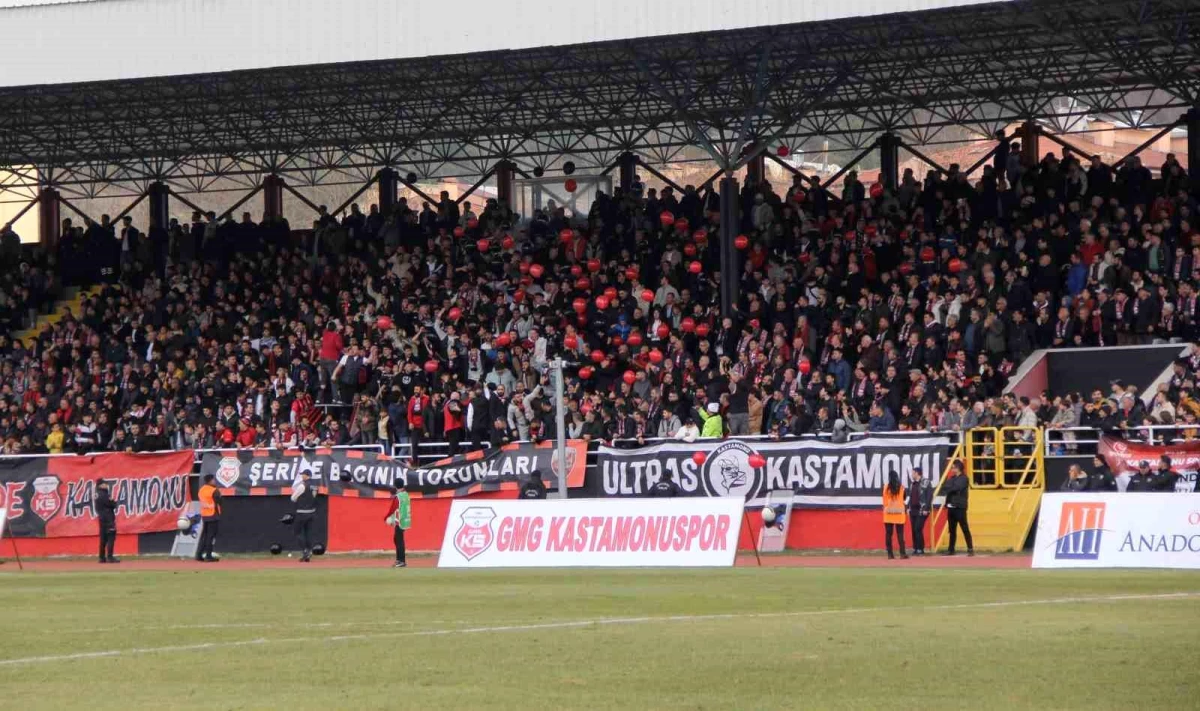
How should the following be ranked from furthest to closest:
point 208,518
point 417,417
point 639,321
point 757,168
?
point 757,168 → point 639,321 → point 417,417 → point 208,518

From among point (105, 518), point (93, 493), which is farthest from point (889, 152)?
point (105, 518)

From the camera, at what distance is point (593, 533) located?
2942 cm

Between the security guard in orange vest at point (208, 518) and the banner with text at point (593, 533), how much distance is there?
6483 mm

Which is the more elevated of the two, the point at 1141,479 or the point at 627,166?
the point at 627,166

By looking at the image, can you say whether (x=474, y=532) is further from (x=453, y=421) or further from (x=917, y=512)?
(x=917, y=512)

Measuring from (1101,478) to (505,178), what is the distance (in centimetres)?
2879

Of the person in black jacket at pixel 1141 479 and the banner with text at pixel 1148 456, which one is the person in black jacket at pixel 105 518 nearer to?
the banner with text at pixel 1148 456

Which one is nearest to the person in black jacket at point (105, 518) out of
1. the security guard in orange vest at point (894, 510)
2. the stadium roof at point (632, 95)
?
the stadium roof at point (632, 95)

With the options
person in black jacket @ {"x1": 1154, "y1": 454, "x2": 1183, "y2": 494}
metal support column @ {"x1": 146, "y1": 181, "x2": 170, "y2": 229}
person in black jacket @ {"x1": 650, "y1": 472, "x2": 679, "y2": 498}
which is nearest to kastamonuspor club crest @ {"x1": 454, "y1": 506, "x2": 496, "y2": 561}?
person in black jacket @ {"x1": 650, "y1": 472, "x2": 679, "y2": 498}

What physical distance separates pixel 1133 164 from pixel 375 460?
16788mm

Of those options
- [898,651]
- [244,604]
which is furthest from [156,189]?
[898,651]

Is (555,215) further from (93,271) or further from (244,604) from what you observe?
(244,604)

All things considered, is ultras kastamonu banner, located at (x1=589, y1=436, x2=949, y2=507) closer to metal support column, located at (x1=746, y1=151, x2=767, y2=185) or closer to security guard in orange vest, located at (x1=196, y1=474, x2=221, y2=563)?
security guard in orange vest, located at (x1=196, y1=474, x2=221, y2=563)

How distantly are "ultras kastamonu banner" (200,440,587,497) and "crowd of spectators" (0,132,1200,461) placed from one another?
18.2 inches
